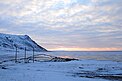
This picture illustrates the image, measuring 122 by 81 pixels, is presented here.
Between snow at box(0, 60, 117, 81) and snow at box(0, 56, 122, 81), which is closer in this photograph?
snow at box(0, 60, 117, 81)

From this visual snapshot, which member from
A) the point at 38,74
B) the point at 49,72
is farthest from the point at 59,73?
the point at 38,74

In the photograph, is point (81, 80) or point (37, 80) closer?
point (37, 80)

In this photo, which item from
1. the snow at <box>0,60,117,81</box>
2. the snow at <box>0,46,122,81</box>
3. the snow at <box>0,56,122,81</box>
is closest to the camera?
the snow at <box>0,60,117,81</box>

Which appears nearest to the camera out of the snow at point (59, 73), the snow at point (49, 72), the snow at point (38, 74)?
the snow at point (38, 74)

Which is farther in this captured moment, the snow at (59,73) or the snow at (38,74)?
the snow at (59,73)

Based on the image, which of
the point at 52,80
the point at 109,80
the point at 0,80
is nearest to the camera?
the point at 0,80

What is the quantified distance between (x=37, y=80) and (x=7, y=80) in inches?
124

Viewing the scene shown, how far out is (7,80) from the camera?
2655 centimetres

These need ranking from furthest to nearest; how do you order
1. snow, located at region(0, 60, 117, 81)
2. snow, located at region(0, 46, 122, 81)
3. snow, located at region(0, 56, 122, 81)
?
snow, located at region(0, 46, 122, 81) → snow, located at region(0, 56, 122, 81) → snow, located at region(0, 60, 117, 81)

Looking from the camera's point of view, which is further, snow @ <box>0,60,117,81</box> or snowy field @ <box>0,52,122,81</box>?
snowy field @ <box>0,52,122,81</box>

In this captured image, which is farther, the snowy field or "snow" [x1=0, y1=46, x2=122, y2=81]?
"snow" [x1=0, y1=46, x2=122, y2=81]

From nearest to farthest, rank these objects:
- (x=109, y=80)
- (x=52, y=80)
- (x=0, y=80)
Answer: (x=0, y=80)
(x=52, y=80)
(x=109, y=80)

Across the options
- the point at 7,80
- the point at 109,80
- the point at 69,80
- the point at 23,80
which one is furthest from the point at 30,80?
the point at 109,80

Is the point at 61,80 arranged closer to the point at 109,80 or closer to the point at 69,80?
the point at 69,80
